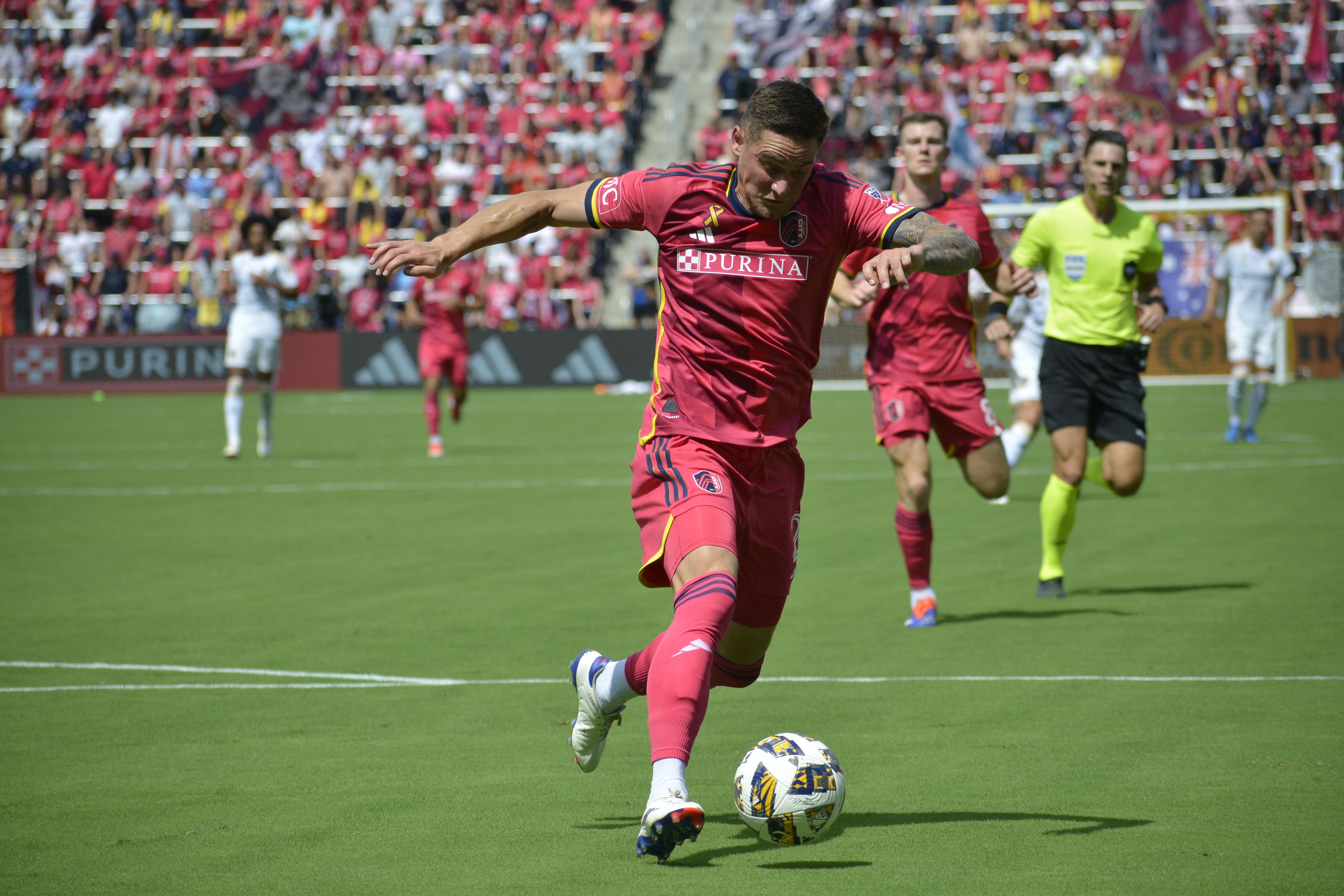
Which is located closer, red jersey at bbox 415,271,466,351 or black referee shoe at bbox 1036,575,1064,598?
black referee shoe at bbox 1036,575,1064,598

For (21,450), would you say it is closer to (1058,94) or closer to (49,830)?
(49,830)

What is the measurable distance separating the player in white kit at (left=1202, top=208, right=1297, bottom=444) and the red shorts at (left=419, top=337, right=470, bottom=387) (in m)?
8.80

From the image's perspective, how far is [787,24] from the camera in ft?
115

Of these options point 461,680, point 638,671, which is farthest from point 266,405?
point 638,671

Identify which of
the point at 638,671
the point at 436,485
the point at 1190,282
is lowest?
the point at 436,485

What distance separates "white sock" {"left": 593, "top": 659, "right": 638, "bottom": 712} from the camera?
499 cm

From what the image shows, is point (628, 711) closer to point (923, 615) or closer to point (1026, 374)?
point (923, 615)

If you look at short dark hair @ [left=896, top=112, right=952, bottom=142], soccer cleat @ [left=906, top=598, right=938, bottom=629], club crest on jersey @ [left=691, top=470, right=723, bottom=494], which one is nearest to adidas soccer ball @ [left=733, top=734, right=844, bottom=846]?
club crest on jersey @ [left=691, top=470, right=723, bottom=494]

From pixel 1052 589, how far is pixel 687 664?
5.24 metres

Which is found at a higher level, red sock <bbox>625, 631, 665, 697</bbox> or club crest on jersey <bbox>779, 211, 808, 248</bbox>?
club crest on jersey <bbox>779, 211, 808, 248</bbox>

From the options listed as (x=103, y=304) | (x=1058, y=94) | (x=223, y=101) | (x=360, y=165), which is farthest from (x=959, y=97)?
(x=103, y=304)

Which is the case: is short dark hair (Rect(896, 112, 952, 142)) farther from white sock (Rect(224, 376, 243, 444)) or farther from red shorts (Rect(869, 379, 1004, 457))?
white sock (Rect(224, 376, 243, 444))

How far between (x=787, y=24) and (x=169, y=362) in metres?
14.6

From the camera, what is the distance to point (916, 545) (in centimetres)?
838
